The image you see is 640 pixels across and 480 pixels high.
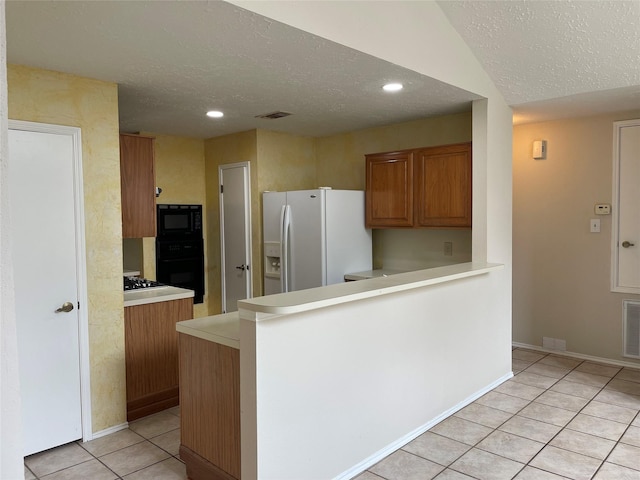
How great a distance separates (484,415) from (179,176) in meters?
3.95

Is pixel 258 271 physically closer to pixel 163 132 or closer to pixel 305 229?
pixel 305 229

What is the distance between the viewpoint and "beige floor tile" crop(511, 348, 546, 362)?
4594mm

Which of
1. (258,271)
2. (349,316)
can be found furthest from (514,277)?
(349,316)

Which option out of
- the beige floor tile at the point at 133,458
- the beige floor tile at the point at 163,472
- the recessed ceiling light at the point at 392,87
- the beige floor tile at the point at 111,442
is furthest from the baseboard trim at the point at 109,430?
the recessed ceiling light at the point at 392,87

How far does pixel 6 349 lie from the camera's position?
0.96m

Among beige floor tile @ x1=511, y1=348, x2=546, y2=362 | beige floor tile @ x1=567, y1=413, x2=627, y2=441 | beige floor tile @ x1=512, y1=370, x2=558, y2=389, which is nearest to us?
beige floor tile @ x1=567, y1=413, x2=627, y2=441

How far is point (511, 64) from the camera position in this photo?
11.4 feet

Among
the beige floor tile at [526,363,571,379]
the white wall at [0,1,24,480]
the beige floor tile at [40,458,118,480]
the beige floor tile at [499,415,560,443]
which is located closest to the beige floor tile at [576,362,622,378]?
the beige floor tile at [526,363,571,379]

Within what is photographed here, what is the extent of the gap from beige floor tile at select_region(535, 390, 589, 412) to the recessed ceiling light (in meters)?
2.59

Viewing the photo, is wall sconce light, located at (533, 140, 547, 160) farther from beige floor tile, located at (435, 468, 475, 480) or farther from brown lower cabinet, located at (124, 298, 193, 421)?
brown lower cabinet, located at (124, 298, 193, 421)

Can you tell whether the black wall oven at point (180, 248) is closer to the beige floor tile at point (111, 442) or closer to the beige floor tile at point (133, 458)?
the beige floor tile at point (111, 442)

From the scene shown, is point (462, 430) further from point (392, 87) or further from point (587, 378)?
point (392, 87)

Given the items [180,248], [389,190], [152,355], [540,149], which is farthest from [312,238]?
[540,149]

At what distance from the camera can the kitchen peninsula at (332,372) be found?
2.09 m
